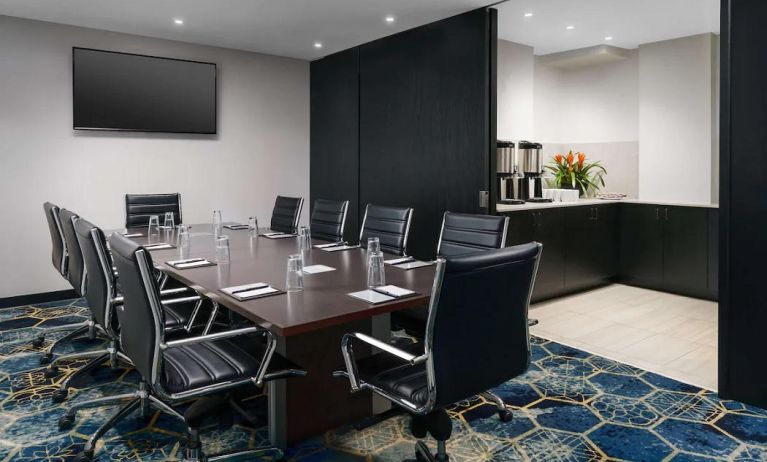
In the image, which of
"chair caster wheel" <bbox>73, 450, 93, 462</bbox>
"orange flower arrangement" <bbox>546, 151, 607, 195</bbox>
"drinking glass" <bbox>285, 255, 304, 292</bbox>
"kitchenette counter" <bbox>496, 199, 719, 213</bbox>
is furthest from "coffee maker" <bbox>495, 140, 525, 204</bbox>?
"chair caster wheel" <bbox>73, 450, 93, 462</bbox>

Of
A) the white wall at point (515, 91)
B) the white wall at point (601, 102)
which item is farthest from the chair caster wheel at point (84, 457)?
the white wall at point (601, 102)

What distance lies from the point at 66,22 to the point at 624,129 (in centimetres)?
575

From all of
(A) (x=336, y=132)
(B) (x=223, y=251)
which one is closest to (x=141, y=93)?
(A) (x=336, y=132)

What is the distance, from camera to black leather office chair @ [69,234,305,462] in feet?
6.15

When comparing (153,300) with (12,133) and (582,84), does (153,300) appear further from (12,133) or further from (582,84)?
(582,84)

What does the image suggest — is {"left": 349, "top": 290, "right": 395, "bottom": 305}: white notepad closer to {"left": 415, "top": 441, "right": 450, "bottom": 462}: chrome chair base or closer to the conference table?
the conference table

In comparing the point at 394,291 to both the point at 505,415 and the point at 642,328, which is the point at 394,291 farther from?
the point at 642,328

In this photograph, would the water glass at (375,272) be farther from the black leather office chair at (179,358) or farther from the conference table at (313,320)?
the black leather office chair at (179,358)

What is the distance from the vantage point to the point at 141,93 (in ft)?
18.4

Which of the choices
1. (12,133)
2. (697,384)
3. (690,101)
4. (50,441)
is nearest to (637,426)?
(697,384)

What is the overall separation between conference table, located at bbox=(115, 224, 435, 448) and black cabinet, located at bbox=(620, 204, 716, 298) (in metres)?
3.51

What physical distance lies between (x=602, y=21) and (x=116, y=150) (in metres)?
4.79

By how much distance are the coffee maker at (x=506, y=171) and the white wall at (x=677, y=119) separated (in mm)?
1575

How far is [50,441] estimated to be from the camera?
2.48 m
